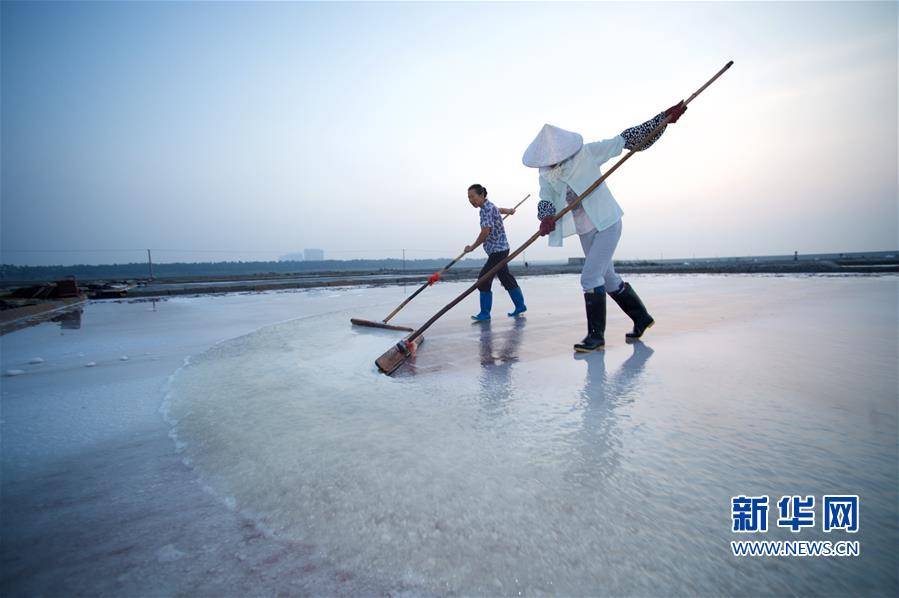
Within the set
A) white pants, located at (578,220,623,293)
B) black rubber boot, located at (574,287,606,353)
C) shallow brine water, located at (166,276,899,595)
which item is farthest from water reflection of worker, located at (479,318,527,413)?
white pants, located at (578,220,623,293)

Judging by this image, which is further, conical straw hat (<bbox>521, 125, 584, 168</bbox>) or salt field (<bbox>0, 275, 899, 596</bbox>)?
conical straw hat (<bbox>521, 125, 584, 168</bbox>)

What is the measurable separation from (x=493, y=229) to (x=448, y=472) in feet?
13.9

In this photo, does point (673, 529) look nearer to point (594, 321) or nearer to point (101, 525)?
point (101, 525)

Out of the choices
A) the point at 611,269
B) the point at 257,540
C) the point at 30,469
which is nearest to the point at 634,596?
the point at 257,540

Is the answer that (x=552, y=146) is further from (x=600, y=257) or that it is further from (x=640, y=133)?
(x=600, y=257)

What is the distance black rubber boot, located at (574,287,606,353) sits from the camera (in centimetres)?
313

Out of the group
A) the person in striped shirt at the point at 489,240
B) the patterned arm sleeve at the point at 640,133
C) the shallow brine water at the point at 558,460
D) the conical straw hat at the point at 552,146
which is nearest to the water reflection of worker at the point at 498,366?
the shallow brine water at the point at 558,460

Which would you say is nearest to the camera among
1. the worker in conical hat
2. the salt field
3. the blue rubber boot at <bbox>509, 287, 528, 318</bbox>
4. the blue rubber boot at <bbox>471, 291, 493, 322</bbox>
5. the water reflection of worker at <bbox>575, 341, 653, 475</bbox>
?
the salt field

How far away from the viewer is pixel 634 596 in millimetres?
809

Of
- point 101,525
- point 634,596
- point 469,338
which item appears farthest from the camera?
point 469,338

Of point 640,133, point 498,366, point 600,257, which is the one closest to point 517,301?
point 600,257

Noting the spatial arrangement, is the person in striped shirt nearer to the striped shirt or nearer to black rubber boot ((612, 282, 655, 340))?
the striped shirt

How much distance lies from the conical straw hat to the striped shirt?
1.61 metres

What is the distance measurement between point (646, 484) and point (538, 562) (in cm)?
50
